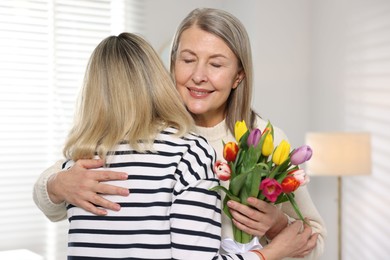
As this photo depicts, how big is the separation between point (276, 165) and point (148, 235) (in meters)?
0.35

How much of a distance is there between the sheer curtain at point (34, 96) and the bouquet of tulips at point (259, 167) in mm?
2737

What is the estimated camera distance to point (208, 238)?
54.3 inches

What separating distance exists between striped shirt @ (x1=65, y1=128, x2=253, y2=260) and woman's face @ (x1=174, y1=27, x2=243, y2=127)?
441 mm

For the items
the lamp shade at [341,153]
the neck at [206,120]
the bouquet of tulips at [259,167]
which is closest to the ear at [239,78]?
the neck at [206,120]

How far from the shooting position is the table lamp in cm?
382

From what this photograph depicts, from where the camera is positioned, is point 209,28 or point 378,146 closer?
point 209,28

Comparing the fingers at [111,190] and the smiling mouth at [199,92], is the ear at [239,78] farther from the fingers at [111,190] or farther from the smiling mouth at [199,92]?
the fingers at [111,190]

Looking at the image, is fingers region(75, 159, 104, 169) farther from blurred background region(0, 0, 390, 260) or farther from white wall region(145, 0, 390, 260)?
white wall region(145, 0, 390, 260)

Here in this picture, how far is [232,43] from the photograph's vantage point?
72.4 inches

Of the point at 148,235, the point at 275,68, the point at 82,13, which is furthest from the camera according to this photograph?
the point at 275,68

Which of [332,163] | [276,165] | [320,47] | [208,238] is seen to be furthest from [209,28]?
[320,47]

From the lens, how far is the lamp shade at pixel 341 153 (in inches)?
150

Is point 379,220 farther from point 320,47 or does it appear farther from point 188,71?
point 188,71

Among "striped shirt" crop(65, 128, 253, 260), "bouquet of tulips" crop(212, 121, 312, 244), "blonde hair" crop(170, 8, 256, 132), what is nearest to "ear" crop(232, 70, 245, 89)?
"blonde hair" crop(170, 8, 256, 132)
